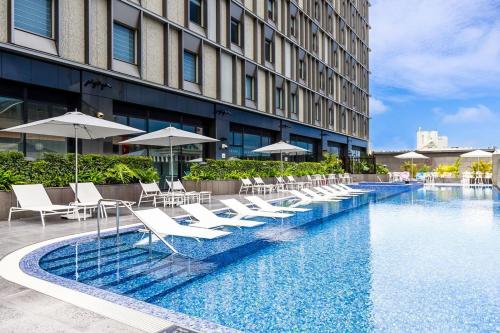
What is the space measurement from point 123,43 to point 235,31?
26.8ft

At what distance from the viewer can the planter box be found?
28.2 ft

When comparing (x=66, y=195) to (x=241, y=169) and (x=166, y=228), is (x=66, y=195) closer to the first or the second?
(x=166, y=228)

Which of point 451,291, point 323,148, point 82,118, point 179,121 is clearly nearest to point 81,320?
point 451,291

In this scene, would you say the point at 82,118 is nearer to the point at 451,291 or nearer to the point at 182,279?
the point at 182,279

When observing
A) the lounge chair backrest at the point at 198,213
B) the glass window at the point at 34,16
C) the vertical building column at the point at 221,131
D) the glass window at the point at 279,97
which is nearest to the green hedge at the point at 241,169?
the vertical building column at the point at 221,131

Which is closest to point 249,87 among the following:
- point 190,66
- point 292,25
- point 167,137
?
point 190,66

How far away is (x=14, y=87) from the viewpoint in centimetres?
1205

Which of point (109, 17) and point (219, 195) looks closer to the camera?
point (109, 17)

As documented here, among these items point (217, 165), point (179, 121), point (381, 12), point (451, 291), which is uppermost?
point (381, 12)

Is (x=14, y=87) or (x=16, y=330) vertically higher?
(x=14, y=87)

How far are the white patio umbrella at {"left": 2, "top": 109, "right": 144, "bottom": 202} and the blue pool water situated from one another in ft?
9.64

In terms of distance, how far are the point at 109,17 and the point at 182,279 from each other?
1256cm

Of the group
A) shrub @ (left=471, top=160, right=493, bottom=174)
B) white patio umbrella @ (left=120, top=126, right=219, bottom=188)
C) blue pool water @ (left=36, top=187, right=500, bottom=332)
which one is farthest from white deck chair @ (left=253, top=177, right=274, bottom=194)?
shrub @ (left=471, top=160, right=493, bottom=174)

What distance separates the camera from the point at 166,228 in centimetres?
617
